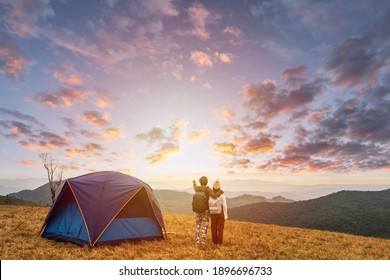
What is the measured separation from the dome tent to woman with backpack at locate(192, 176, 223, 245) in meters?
2.26

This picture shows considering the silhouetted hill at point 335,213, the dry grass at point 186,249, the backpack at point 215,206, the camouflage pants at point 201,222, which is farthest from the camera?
the silhouetted hill at point 335,213

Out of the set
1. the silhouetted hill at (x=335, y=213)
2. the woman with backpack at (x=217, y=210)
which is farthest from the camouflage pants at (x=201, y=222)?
the silhouetted hill at (x=335, y=213)

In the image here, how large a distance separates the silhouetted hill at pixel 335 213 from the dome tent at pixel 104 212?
52.1m

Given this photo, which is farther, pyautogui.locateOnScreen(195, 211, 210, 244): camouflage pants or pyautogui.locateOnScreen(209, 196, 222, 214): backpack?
pyautogui.locateOnScreen(195, 211, 210, 244): camouflage pants

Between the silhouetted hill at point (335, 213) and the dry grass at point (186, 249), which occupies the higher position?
the dry grass at point (186, 249)

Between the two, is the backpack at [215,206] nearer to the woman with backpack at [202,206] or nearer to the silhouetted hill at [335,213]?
the woman with backpack at [202,206]

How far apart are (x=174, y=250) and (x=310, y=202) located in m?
96.1

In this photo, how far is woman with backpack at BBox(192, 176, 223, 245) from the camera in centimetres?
1184

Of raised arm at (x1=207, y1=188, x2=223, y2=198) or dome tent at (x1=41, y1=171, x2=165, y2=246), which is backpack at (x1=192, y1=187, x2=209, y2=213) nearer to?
raised arm at (x1=207, y1=188, x2=223, y2=198)

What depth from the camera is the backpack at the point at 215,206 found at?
11836 mm

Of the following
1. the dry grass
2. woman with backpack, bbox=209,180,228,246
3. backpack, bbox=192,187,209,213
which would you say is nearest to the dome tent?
the dry grass

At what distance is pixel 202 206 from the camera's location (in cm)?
1185

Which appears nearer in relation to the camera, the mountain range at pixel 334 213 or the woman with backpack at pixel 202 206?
the woman with backpack at pixel 202 206

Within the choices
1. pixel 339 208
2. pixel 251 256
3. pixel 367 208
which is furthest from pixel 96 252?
pixel 367 208
